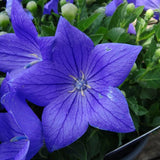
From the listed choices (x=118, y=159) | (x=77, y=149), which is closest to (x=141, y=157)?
(x=118, y=159)

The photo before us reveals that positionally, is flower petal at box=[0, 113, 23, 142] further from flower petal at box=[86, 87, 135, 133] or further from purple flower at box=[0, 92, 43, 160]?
flower petal at box=[86, 87, 135, 133]

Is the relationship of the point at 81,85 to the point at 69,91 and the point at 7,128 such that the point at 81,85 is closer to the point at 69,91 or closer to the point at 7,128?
the point at 69,91

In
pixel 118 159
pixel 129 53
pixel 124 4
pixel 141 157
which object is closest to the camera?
pixel 129 53

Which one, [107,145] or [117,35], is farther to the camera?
[107,145]

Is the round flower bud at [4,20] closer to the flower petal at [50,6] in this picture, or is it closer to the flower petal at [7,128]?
the flower petal at [50,6]

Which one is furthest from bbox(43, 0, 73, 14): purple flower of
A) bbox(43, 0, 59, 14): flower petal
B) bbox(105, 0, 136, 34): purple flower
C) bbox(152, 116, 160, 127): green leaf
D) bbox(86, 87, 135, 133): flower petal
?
bbox(152, 116, 160, 127): green leaf

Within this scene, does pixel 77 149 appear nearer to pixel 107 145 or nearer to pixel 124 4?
pixel 107 145
